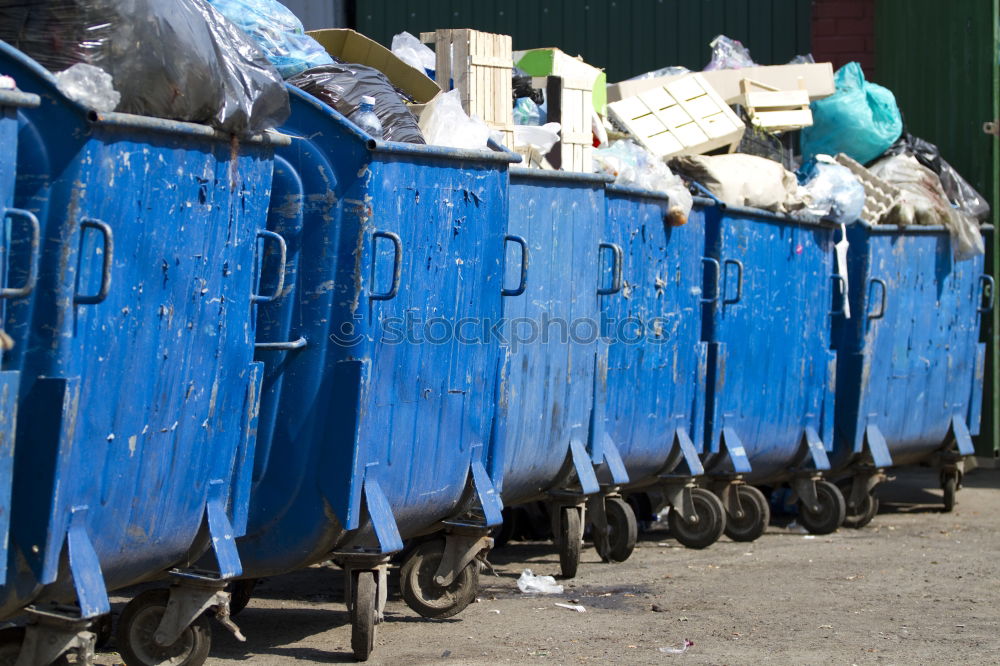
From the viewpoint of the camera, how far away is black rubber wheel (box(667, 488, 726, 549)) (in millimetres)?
6992

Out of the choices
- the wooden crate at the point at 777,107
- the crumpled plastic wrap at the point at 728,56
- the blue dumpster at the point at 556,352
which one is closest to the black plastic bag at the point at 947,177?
the wooden crate at the point at 777,107

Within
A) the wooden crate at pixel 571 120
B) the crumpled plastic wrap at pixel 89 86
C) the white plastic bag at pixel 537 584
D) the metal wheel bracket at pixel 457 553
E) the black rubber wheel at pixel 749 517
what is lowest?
the white plastic bag at pixel 537 584

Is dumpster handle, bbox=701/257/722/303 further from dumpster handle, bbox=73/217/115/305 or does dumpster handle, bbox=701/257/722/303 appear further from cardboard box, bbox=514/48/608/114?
dumpster handle, bbox=73/217/115/305

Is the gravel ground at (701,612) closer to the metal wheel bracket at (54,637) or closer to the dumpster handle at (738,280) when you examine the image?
the metal wheel bracket at (54,637)

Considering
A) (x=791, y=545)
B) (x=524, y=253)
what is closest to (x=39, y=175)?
(x=524, y=253)

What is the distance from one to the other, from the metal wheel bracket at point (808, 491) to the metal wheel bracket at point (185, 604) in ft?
13.2

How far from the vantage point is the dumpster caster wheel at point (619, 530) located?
6547mm

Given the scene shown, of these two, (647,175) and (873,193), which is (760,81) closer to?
(873,193)

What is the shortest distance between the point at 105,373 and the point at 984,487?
22.3ft

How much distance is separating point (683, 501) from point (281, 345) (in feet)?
9.69

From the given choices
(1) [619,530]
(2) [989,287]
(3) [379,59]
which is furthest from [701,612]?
(2) [989,287]

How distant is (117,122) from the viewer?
359 cm

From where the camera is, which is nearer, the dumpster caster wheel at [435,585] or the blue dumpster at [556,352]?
the dumpster caster wheel at [435,585]

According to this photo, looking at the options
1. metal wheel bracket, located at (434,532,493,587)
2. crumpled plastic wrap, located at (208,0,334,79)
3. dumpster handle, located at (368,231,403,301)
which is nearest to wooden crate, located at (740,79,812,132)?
crumpled plastic wrap, located at (208,0,334,79)
